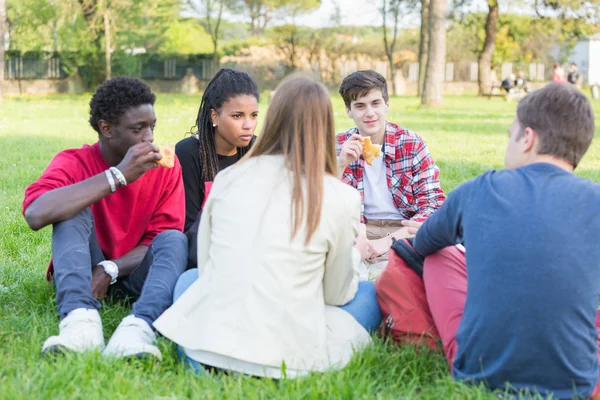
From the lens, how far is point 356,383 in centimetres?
287

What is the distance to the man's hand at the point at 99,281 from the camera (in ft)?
12.5

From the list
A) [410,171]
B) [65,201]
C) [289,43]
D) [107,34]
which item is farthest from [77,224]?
[289,43]

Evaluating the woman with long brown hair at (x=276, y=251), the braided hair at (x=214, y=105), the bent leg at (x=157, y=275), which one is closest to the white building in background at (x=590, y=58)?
the braided hair at (x=214, y=105)

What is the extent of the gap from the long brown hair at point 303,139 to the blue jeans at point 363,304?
58 cm

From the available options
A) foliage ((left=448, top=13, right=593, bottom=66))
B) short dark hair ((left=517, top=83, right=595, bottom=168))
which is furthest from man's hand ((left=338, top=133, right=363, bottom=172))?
foliage ((left=448, top=13, right=593, bottom=66))

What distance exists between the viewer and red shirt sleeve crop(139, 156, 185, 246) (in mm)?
4031

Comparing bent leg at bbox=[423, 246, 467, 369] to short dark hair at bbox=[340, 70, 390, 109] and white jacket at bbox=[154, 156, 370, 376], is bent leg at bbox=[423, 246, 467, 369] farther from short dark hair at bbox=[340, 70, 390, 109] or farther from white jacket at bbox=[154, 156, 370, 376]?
short dark hair at bbox=[340, 70, 390, 109]

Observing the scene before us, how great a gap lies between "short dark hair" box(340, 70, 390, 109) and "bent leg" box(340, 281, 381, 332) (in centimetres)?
187

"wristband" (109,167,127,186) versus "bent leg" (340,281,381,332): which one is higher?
"wristband" (109,167,127,186)

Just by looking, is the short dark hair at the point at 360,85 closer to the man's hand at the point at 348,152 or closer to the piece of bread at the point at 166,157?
the man's hand at the point at 348,152

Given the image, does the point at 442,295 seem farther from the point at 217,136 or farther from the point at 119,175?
the point at 217,136

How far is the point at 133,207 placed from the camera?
3957 mm

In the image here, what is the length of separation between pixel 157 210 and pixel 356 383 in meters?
1.62

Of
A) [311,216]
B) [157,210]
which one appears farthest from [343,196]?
[157,210]
